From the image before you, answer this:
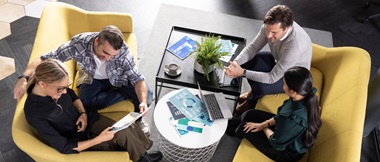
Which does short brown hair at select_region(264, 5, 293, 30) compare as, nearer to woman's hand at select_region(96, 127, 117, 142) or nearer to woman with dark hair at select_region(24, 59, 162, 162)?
woman with dark hair at select_region(24, 59, 162, 162)

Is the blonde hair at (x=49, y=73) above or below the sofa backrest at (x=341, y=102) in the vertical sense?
above

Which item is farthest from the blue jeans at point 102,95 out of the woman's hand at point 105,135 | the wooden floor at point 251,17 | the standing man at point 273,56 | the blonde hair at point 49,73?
the wooden floor at point 251,17

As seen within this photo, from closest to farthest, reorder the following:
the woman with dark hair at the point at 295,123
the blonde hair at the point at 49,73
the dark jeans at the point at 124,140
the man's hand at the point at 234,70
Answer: the blonde hair at the point at 49,73
the woman with dark hair at the point at 295,123
the dark jeans at the point at 124,140
the man's hand at the point at 234,70

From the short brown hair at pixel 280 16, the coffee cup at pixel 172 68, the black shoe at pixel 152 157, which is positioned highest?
the short brown hair at pixel 280 16

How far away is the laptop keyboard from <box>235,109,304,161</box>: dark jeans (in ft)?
0.67

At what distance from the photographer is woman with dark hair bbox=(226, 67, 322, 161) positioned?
2.22 m

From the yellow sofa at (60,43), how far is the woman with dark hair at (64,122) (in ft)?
0.21

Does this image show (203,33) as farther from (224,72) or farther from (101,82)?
(101,82)

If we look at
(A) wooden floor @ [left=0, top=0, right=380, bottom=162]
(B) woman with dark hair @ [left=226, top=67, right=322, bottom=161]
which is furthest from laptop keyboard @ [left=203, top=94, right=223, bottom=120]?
(A) wooden floor @ [left=0, top=0, right=380, bottom=162]

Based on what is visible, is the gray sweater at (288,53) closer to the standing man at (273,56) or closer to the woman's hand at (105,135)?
the standing man at (273,56)

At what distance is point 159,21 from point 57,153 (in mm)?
2377

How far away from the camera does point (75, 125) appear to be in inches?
93.4

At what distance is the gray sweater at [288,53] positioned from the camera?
2.65m

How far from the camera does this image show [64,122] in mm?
2254
